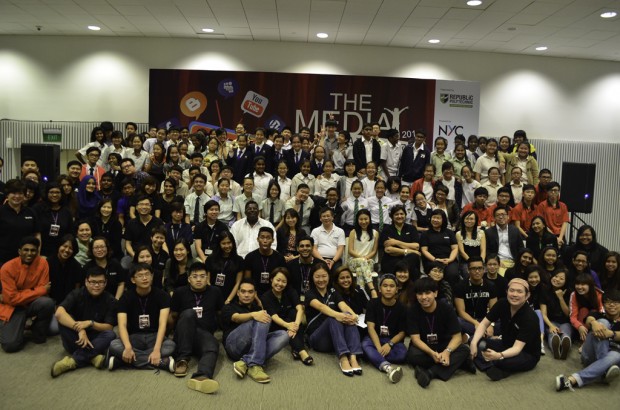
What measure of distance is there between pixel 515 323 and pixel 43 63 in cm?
992

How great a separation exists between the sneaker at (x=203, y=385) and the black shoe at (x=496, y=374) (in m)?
2.26

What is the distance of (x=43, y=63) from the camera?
1013 cm

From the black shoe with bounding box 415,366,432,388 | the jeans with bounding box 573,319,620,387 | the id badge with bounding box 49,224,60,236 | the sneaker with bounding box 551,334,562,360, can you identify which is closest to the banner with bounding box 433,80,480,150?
the sneaker with bounding box 551,334,562,360

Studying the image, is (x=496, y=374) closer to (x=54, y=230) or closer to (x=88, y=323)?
(x=88, y=323)

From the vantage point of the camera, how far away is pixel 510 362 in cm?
430

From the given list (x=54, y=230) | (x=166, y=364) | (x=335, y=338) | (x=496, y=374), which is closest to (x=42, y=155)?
(x=54, y=230)

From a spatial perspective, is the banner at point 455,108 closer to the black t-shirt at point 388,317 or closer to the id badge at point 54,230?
the black t-shirt at point 388,317

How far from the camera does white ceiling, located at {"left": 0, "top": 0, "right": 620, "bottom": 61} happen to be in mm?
7598

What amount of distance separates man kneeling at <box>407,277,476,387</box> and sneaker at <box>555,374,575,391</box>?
0.64 metres

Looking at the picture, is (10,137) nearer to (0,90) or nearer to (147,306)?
(0,90)

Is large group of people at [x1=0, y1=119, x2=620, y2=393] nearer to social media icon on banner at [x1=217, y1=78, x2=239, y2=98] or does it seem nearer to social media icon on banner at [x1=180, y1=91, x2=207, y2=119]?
social media icon on banner at [x1=180, y1=91, x2=207, y2=119]

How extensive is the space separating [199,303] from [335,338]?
4.14ft

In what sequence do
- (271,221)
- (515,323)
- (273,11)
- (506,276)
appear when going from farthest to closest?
(273,11) < (271,221) < (506,276) < (515,323)

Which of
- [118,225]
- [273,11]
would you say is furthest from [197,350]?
[273,11]
